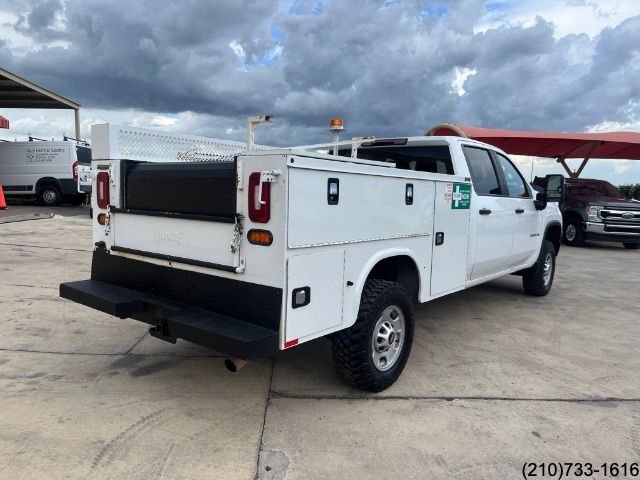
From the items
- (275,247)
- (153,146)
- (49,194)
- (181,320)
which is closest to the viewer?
(275,247)

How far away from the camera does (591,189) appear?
46.1 ft

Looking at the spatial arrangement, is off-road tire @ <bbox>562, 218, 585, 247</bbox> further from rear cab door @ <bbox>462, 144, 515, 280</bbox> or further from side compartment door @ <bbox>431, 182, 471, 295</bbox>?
side compartment door @ <bbox>431, 182, 471, 295</bbox>

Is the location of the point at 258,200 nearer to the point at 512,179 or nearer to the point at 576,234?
the point at 512,179

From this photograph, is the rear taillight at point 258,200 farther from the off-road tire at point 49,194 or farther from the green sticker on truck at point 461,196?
the off-road tire at point 49,194

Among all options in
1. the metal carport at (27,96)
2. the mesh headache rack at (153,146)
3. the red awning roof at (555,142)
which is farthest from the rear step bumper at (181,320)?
the metal carport at (27,96)

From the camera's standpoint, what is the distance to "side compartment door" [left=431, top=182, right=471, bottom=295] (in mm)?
4172

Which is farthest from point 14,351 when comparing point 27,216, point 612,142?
point 612,142

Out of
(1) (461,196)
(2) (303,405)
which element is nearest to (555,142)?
(1) (461,196)

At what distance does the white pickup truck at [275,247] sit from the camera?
279 cm

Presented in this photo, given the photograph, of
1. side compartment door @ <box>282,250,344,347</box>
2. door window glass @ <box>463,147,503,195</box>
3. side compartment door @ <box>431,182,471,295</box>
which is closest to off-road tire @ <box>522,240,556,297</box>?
door window glass @ <box>463,147,503,195</box>

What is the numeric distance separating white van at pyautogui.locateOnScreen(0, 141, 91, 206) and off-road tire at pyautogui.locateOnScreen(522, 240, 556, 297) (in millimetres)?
14049

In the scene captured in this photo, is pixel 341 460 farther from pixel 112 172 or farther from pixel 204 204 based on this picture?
pixel 112 172

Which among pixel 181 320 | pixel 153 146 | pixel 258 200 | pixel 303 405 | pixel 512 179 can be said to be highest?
pixel 153 146

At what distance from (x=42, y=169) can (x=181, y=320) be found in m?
16.1
